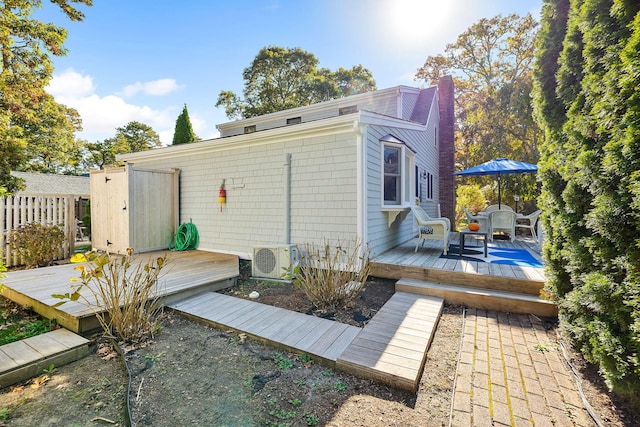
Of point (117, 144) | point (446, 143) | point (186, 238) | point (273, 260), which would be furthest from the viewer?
point (117, 144)

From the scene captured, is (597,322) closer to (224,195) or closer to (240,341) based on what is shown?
(240,341)

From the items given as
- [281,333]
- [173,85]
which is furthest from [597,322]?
[173,85]

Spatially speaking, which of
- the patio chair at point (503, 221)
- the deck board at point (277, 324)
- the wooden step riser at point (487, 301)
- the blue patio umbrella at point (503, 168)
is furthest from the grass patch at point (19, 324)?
the blue patio umbrella at point (503, 168)

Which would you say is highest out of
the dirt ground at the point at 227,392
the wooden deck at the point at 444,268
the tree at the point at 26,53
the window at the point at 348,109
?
the tree at the point at 26,53

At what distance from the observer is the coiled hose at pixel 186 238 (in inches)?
291

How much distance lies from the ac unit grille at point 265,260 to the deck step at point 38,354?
270 centimetres

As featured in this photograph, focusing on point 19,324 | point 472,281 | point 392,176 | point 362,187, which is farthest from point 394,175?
point 19,324

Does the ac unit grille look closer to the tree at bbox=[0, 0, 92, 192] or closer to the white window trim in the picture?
the white window trim

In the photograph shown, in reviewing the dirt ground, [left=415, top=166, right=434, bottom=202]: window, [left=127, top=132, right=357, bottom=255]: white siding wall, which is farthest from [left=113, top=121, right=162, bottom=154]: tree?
the dirt ground

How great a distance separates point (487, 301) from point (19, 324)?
19.8 ft

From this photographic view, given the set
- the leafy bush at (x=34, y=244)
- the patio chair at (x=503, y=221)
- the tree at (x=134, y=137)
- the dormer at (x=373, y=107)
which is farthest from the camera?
the tree at (x=134, y=137)

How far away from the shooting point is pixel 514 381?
2.28 m

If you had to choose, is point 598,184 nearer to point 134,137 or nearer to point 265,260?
point 265,260

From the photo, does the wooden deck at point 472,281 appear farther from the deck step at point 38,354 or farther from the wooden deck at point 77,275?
the deck step at point 38,354
